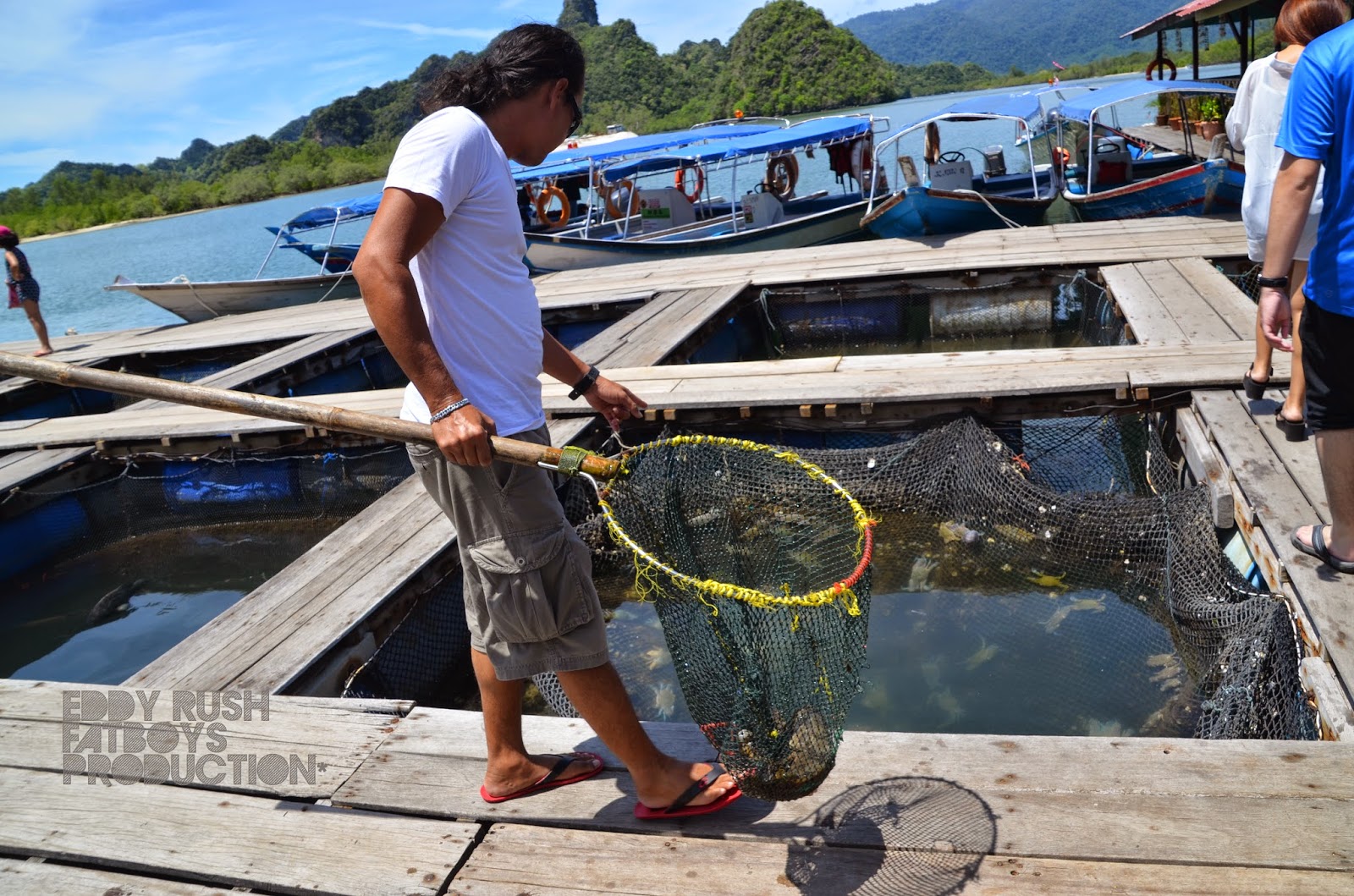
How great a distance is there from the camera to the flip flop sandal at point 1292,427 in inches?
154

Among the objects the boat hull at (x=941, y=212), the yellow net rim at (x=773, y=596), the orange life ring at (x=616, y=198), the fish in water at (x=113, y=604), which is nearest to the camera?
the yellow net rim at (x=773, y=596)

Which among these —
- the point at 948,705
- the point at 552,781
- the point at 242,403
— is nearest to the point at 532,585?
the point at 552,781

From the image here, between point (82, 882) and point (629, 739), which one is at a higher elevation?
point (629, 739)

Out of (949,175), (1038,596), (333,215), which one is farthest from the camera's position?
(333,215)

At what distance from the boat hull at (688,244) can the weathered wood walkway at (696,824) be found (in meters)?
9.96

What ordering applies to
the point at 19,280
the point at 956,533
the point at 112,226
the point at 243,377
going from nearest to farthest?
the point at 956,533 < the point at 243,377 < the point at 19,280 < the point at 112,226

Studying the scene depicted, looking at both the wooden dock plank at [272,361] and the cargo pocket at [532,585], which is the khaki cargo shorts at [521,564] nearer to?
the cargo pocket at [532,585]

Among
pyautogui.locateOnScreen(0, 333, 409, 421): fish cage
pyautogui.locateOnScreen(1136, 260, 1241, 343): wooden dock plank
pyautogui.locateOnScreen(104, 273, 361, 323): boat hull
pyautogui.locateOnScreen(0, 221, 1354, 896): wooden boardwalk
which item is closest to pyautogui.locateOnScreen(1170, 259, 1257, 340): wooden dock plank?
pyautogui.locateOnScreen(1136, 260, 1241, 343): wooden dock plank

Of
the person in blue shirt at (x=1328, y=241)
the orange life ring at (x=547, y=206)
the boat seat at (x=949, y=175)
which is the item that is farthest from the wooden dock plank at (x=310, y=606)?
the orange life ring at (x=547, y=206)

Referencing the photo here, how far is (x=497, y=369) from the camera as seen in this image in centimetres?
215

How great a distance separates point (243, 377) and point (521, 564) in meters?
7.66

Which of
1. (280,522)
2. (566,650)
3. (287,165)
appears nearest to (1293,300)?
(566,650)

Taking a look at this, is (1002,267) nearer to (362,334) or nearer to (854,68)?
(362,334)

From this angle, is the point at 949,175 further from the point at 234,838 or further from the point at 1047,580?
the point at 234,838
